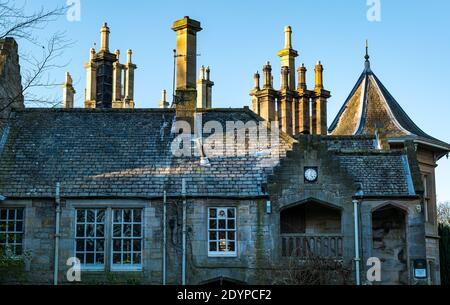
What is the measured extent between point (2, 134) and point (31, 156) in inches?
57.8

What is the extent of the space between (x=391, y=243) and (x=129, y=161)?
872 centimetres

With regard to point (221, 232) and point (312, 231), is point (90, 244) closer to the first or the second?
point (221, 232)

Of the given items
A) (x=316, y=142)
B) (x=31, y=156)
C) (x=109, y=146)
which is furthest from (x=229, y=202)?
(x=31, y=156)

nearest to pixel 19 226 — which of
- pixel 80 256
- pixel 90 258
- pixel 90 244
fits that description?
pixel 80 256

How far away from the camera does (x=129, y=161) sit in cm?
2425

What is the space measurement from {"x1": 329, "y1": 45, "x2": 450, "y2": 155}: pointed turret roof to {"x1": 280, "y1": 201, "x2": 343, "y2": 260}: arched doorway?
A: 6485 mm

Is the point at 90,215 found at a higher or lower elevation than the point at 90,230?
higher

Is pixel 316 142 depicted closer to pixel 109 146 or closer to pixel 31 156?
pixel 109 146

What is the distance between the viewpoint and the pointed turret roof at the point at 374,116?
1185 inches

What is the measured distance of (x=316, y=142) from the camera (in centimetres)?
2303

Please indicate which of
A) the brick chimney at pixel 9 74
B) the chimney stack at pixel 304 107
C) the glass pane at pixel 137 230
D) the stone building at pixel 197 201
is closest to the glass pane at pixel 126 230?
the stone building at pixel 197 201

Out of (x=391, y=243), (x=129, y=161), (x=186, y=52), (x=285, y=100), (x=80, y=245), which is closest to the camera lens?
(x=80, y=245)

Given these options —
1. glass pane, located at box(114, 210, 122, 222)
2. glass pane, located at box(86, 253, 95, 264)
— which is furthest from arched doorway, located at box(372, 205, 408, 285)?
glass pane, located at box(86, 253, 95, 264)

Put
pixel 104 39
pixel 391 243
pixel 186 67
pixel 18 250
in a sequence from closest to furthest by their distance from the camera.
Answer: pixel 18 250, pixel 391 243, pixel 186 67, pixel 104 39
